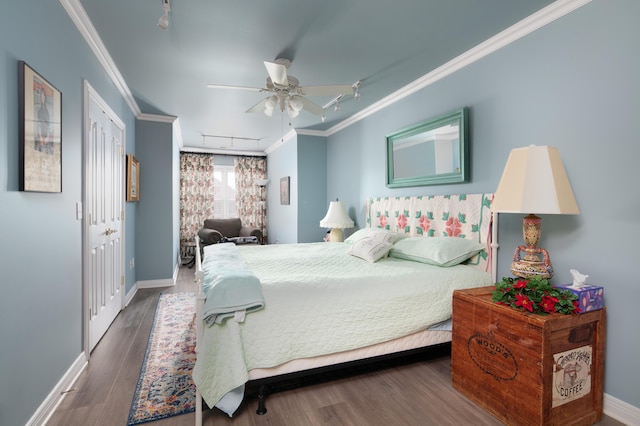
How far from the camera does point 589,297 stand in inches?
68.1

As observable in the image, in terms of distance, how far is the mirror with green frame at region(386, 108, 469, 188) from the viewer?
280 centimetres

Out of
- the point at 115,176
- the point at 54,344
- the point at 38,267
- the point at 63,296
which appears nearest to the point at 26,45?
the point at 38,267

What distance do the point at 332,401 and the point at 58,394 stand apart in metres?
1.64

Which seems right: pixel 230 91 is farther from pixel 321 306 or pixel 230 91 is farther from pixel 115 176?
pixel 321 306

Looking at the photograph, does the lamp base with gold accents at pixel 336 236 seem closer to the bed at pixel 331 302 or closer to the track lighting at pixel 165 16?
the bed at pixel 331 302

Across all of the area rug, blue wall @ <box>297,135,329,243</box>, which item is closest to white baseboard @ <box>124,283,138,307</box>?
the area rug

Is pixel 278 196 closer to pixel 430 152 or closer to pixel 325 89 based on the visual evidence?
pixel 430 152

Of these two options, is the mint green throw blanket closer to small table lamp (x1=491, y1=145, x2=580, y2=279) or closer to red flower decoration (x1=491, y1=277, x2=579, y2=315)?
red flower decoration (x1=491, y1=277, x2=579, y2=315)

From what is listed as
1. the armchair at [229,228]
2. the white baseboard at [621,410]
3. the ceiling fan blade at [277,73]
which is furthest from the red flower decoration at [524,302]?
the armchair at [229,228]

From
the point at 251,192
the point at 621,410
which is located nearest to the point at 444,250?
the point at 621,410

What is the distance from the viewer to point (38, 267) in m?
1.71

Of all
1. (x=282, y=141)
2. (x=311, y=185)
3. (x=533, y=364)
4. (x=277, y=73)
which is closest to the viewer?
(x=533, y=364)

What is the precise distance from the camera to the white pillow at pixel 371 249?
2805 mm

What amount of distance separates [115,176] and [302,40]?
2.40m
